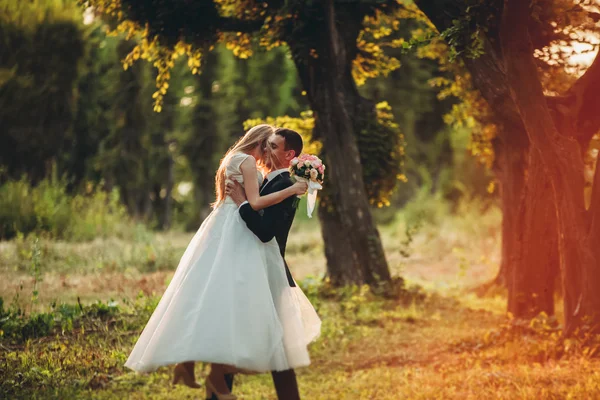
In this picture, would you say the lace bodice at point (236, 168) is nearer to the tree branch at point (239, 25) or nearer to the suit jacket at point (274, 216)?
the suit jacket at point (274, 216)

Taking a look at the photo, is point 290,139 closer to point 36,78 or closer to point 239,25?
point 239,25

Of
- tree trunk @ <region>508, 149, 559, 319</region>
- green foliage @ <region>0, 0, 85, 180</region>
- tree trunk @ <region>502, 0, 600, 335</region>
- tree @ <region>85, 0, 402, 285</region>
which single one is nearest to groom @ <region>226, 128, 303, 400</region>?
tree trunk @ <region>502, 0, 600, 335</region>

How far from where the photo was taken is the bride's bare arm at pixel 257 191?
5.62 meters

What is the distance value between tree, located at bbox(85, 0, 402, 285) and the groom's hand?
6735 mm

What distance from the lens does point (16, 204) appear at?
18594 mm

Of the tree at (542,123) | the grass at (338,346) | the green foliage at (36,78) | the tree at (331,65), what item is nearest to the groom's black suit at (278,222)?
the grass at (338,346)

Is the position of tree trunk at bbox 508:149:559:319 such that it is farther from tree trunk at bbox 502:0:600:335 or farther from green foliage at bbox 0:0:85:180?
green foliage at bbox 0:0:85:180

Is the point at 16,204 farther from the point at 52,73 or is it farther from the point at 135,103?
the point at 135,103

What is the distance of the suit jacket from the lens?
5.59 m

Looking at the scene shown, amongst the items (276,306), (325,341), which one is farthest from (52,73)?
(276,306)

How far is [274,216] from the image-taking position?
18.6ft

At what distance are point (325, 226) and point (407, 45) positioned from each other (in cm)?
607

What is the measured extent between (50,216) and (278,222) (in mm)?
14350

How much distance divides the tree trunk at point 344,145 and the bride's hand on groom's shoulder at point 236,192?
25.2 ft
